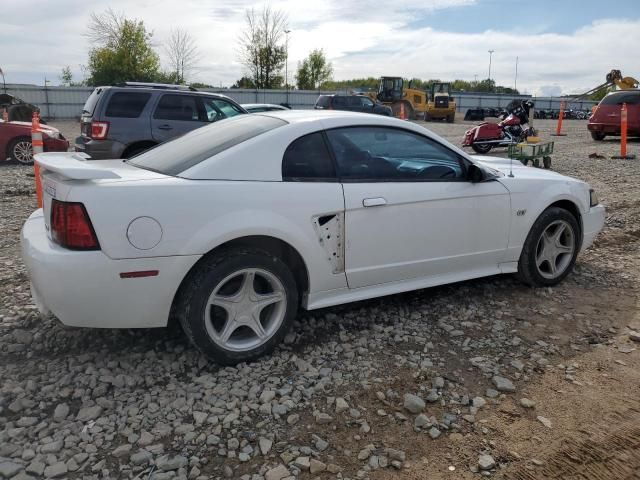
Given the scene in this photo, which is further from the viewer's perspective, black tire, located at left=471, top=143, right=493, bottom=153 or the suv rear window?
black tire, located at left=471, top=143, right=493, bottom=153

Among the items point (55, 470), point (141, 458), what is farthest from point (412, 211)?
point (55, 470)

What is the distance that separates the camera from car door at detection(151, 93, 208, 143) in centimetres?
946

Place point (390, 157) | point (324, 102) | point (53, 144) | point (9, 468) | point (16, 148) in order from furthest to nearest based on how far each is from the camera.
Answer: point (324, 102) → point (16, 148) → point (53, 144) → point (390, 157) → point (9, 468)

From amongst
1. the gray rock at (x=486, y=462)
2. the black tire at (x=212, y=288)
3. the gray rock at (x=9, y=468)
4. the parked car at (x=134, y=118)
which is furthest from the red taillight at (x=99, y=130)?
the gray rock at (x=486, y=462)

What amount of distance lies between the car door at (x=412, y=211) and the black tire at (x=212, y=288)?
0.59 meters

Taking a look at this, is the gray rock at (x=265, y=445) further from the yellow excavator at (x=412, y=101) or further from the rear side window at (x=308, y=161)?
the yellow excavator at (x=412, y=101)

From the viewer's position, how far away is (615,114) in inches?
706

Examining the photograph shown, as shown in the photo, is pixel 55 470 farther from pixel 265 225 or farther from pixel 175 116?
pixel 175 116

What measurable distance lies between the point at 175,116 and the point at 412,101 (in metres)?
30.7

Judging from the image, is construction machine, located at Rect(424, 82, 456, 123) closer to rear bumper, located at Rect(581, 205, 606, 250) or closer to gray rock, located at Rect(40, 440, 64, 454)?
rear bumper, located at Rect(581, 205, 606, 250)

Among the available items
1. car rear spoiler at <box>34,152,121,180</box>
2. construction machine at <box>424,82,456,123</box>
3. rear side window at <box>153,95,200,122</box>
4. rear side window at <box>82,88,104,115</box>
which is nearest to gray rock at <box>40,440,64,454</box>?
car rear spoiler at <box>34,152,121,180</box>

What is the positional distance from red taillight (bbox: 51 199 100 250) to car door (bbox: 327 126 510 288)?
153cm

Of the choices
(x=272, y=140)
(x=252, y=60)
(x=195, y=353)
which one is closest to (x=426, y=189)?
(x=272, y=140)

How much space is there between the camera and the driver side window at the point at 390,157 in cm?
371
